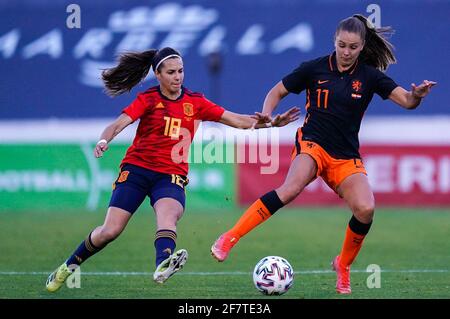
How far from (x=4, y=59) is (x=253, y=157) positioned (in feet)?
29.9

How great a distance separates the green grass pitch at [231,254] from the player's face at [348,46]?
208cm

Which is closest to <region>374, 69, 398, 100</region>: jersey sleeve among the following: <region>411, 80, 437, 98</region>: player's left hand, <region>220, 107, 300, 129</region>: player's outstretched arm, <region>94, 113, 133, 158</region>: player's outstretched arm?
<region>411, 80, 437, 98</region>: player's left hand

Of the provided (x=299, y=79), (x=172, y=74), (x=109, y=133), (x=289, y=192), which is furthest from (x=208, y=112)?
(x=289, y=192)

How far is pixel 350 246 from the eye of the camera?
848 centimetres

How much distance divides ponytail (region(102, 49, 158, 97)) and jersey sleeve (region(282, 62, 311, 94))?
4.44 ft

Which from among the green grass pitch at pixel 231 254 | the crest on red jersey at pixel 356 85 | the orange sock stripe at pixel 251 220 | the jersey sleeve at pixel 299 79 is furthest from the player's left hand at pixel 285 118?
the green grass pitch at pixel 231 254

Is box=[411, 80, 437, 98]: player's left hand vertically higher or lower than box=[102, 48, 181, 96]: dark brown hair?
lower

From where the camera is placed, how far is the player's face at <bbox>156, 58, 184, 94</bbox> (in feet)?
28.0

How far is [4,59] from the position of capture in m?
24.3

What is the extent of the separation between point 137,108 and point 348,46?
1950mm

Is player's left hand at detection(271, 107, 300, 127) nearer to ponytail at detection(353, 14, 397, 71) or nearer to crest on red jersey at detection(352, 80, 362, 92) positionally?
crest on red jersey at detection(352, 80, 362, 92)

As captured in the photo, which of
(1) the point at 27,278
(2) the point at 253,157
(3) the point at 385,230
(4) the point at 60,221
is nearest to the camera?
(1) the point at 27,278

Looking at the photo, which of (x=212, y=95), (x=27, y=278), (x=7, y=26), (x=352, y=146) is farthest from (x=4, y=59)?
(x=352, y=146)

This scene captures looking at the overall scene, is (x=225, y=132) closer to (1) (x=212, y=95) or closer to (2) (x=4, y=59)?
(1) (x=212, y=95)
